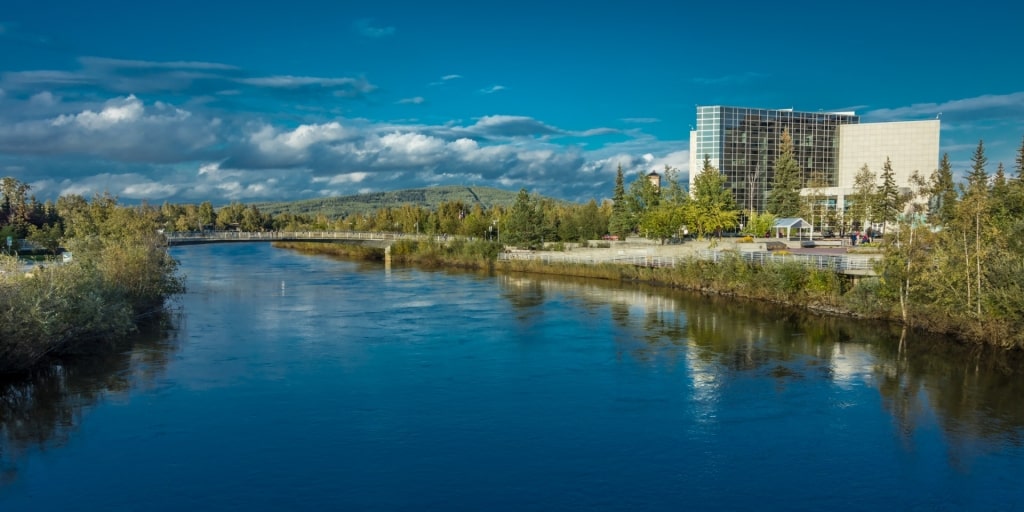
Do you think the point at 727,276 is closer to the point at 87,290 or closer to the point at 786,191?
the point at 87,290

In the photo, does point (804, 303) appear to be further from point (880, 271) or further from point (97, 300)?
point (97, 300)

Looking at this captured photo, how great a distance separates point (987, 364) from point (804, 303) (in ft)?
44.5

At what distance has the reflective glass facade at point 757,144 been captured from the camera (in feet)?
303

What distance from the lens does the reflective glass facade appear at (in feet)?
303

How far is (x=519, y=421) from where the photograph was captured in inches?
792

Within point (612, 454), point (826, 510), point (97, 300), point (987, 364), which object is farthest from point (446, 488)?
point (987, 364)

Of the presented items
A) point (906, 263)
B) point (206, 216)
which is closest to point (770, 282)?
point (906, 263)

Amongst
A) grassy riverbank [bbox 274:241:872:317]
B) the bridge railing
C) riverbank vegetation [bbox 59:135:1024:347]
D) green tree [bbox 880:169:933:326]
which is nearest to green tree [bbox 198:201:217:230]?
riverbank vegetation [bbox 59:135:1024:347]

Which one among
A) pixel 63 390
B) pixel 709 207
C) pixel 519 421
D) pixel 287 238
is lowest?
pixel 519 421

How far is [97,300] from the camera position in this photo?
26859 millimetres

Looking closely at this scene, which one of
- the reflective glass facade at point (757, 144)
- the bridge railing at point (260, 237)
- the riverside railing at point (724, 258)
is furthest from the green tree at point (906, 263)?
the reflective glass facade at point (757, 144)

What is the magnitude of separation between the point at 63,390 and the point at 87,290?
6014 millimetres

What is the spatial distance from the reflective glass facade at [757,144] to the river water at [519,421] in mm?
61262

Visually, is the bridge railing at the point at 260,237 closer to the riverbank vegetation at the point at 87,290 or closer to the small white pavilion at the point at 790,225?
the riverbank vegetation at the point at 87,290
